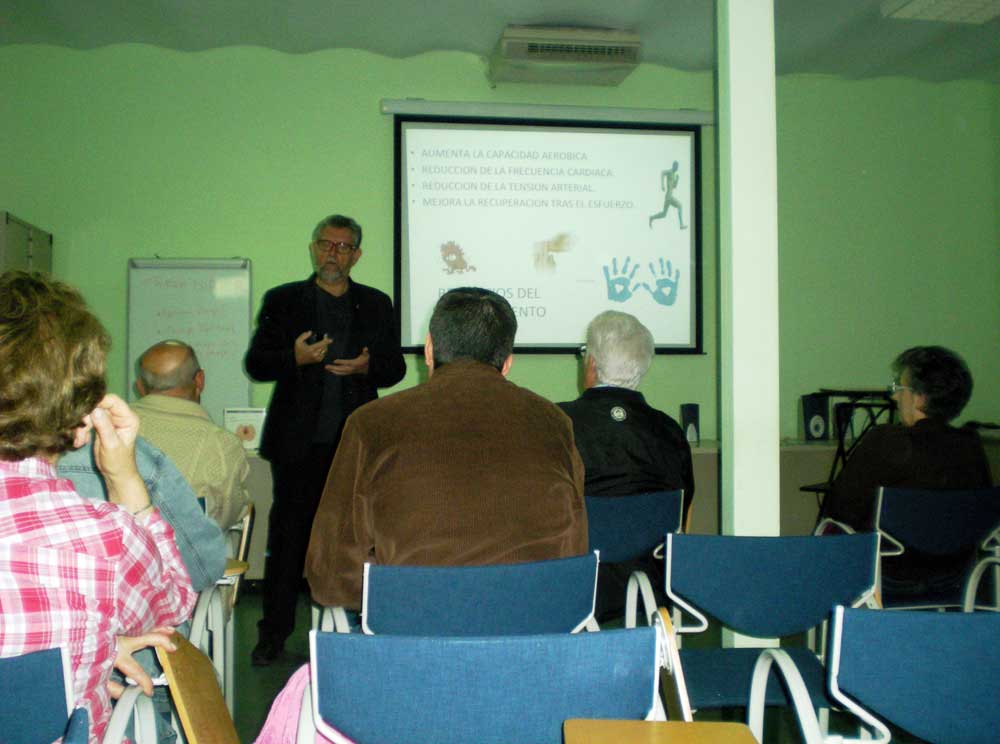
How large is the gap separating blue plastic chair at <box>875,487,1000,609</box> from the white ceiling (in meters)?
2.89

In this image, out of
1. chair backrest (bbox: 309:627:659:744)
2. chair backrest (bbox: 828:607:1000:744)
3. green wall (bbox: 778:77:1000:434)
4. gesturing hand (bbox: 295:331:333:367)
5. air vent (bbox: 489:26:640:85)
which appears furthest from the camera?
green wall (bbox: 778:77:1000:434)

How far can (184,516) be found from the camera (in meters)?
1.44

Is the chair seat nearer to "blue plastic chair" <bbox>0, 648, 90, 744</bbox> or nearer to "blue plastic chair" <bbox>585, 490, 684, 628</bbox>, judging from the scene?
"blue plastic chair" <bbox>585, 490, 684, 628</bbox>

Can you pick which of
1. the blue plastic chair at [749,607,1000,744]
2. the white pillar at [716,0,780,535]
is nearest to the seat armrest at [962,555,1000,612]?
the white pillar at [716,0,780,535]

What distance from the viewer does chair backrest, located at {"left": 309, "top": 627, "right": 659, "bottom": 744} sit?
100cm

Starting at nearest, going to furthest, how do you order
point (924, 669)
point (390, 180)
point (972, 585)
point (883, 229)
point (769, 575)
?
point (924, 669), point (769, 575), point (972, 585), point (390, 180), point (883, 229)

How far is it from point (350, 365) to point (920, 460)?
206 cm

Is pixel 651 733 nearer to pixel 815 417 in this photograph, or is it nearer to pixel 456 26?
pixel 456 26

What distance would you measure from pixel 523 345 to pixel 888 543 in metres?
2.64

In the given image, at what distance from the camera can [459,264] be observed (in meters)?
4.87

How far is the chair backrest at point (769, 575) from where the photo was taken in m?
1.68

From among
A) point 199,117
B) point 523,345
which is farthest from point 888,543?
point 199,117

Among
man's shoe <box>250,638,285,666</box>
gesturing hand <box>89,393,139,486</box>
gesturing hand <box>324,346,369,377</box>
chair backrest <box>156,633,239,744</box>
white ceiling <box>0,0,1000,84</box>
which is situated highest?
white ceiling <box>0,0,1000,84</box>

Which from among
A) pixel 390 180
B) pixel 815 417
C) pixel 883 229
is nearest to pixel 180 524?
pixel 390 180
